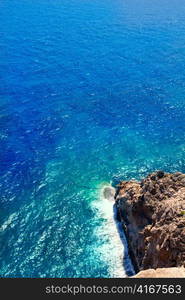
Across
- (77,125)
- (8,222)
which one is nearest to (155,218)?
(8,222)

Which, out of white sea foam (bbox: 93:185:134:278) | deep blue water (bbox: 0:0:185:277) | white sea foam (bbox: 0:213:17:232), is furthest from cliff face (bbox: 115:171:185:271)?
white sea foam (bbox: 0:213:17:232)

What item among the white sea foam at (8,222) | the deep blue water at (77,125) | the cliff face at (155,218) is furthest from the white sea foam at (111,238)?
the white sea foam at (8,222)

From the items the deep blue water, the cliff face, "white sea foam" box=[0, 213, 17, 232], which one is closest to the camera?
the cliff face

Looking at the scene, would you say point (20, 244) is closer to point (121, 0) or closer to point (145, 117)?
point (145, 117)

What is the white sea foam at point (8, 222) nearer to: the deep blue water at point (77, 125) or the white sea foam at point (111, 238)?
the deep blue water at point (77, 125)

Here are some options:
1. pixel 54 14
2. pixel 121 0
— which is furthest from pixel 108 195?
pixel 121 0

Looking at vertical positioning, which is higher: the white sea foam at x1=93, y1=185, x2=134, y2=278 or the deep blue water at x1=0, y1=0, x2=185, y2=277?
the deep blue water at x1=0, y1=0, x2=185, y2=277

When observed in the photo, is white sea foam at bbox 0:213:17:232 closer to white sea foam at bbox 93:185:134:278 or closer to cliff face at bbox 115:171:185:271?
white sea foam at bbox 93:185:134:278

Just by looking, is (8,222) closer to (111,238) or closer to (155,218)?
(111,238)
